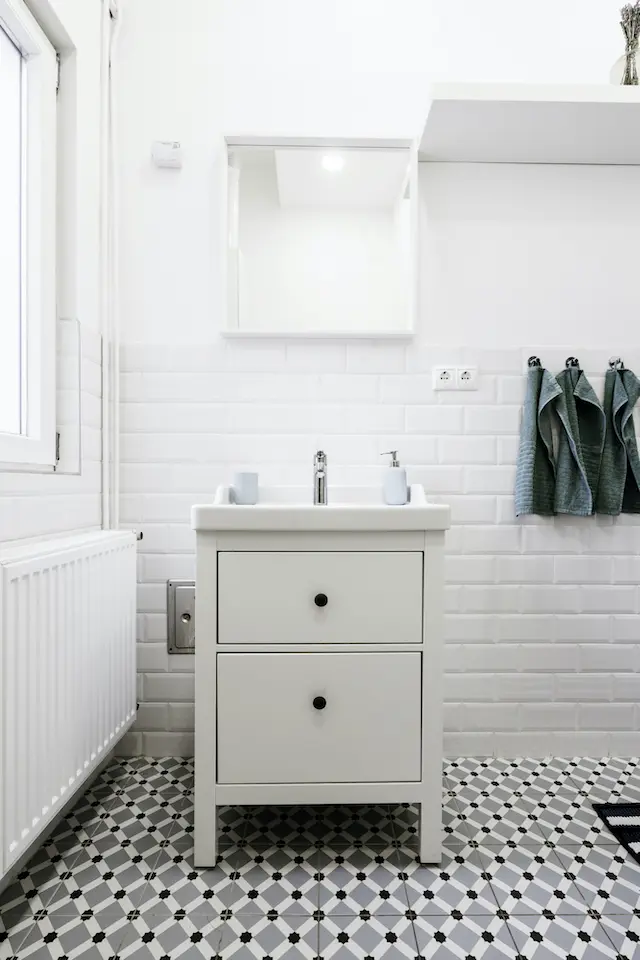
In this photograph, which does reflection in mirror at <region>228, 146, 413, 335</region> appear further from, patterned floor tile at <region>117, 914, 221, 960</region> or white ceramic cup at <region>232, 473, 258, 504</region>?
patterned floor tile at <region>117, 914, 221, 960</region>

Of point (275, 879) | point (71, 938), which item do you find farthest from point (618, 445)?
point (71, 938)

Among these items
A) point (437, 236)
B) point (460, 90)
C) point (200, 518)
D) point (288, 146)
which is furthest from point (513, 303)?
point (200, 518)

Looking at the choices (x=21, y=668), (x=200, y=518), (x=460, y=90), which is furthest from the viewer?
(x=460, y=90)

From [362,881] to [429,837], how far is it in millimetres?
185

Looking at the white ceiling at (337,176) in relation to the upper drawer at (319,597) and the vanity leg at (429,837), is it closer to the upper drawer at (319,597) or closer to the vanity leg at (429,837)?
the upper drawer at (319,597)

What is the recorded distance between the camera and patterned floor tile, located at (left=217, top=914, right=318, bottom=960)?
3.74 ft

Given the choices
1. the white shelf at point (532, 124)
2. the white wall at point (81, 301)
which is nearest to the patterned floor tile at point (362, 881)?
the white wall at point (81, 301)

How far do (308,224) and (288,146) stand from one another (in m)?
0.25

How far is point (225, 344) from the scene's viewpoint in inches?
75.7

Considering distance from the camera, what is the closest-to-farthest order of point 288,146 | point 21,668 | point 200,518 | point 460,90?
point 21,668
point 200,518
point 460,90
point 288,146

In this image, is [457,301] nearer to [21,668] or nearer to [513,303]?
[513,303]

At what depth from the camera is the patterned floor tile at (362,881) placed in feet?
4.14

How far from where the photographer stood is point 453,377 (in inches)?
76.4

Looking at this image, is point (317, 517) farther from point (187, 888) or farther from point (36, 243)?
point (36, 243)
